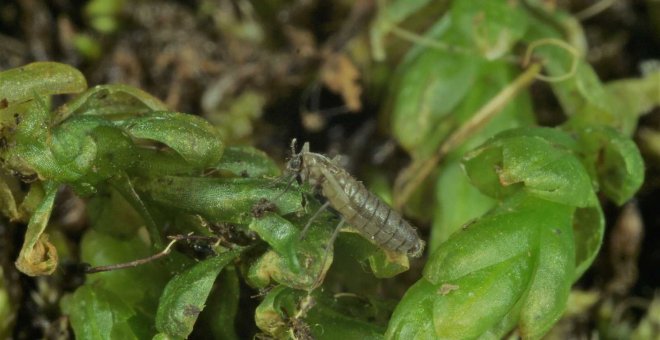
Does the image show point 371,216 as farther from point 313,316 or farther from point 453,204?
point 453,204

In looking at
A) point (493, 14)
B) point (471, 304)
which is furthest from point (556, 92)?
point (471, 304)

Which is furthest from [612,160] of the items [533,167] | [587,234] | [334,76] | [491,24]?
[334,76]

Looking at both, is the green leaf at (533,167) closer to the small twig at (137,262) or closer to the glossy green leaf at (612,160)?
the glossy green leaf at (612,160)

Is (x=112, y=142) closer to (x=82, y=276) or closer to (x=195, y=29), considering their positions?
(x=82, y=276)

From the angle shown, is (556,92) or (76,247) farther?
(556,92)

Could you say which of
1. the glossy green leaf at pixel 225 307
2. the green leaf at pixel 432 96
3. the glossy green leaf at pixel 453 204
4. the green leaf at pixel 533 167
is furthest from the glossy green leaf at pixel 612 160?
the glossy green leaf at pixel 225 307

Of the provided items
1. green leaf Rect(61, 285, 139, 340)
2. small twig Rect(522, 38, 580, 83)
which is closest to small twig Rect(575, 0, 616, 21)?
small twig Rect(522, 38, 580, 83)

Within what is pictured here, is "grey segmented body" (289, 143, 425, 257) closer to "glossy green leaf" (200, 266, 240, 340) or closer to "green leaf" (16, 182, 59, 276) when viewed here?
"glossy green leaf" (200, 266, 240, 340)
